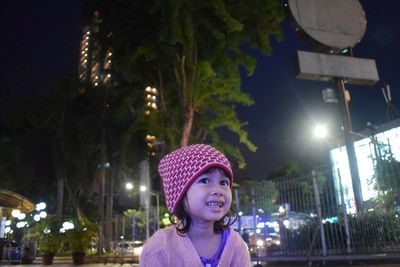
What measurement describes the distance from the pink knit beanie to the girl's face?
0.11 feet

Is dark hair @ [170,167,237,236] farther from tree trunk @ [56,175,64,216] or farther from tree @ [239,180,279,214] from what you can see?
tree trunk @ [56,175,64,216]

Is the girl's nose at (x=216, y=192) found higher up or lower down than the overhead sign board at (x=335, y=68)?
lower down

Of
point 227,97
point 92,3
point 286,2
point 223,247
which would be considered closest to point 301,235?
point 227,97

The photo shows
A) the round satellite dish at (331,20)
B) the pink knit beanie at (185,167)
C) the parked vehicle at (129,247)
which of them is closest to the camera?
the pink knit beanie at (185,167)

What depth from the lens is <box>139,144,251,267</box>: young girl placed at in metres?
1.66

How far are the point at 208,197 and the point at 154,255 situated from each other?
0.34m

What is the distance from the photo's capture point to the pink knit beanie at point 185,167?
5.69ft

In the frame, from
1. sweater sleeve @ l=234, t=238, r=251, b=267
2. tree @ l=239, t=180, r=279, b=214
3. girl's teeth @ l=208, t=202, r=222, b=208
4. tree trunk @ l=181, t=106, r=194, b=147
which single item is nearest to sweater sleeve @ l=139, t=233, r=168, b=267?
girl's teeth @ l=208, t=202, r=222, b=208

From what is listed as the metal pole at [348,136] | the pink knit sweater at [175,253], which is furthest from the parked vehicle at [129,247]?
the pink knit sweater at [175,253]

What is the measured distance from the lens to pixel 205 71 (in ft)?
48.1

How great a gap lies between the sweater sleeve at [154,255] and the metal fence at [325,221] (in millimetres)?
9019

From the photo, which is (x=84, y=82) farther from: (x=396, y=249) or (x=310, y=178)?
(x=396, y=249)

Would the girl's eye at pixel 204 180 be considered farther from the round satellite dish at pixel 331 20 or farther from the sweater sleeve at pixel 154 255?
the round satellite dish at pixel 331 20

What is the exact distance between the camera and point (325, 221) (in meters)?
10.6
